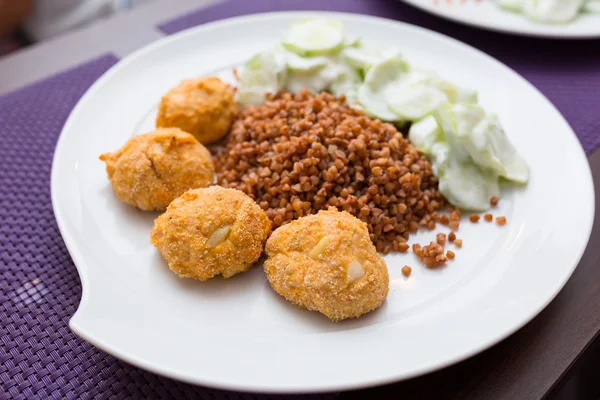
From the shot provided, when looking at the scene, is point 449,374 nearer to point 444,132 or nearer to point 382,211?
point 382,211

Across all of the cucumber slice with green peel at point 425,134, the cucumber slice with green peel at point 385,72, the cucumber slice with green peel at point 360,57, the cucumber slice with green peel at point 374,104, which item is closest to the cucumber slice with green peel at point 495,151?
the cucumber slice with green peel at point 425,134

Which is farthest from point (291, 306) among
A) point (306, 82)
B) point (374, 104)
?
point (306, 82)

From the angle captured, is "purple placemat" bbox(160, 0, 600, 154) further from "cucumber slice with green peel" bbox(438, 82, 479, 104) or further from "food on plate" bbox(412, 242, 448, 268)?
"food on plate" bbox(412, 242, 448, 268)

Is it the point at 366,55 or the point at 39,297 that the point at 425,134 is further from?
the point at 39,297

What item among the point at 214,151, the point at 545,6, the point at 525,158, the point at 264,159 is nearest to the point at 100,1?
the point at 214,151

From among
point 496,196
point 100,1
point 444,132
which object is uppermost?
point 444,132

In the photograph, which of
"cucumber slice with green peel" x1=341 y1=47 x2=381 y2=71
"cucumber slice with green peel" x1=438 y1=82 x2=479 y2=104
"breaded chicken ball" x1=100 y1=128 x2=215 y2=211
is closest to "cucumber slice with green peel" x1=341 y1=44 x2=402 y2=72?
"cucumber slice with green peel" x1=341 y1=47 x2=381 y2=71
